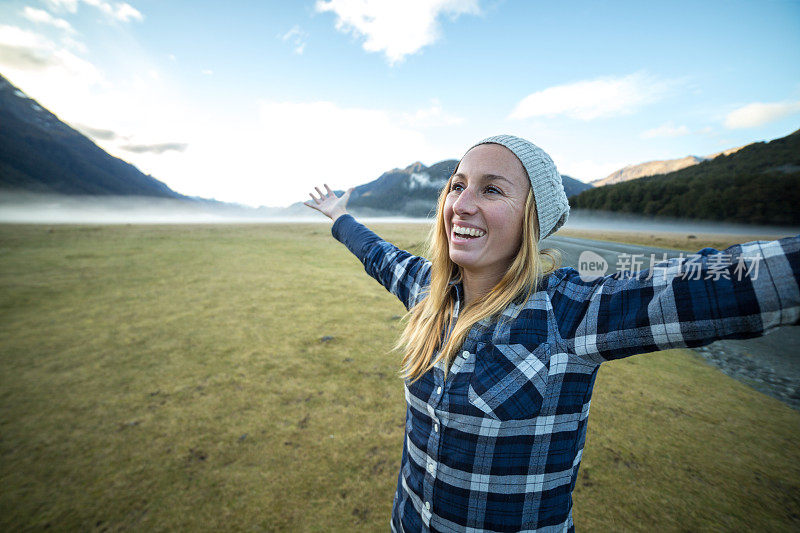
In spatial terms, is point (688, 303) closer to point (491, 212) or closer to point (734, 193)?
point (491, 212)

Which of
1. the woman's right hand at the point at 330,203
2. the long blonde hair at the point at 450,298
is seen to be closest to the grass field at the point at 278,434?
the long blonde hair at the point at 450,298

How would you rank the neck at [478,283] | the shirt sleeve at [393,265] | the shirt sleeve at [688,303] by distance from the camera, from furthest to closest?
the shirt sleeve at [393,265], the neck at [478,283], the shirt sleeve at [688,303]

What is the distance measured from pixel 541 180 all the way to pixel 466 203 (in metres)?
0.35

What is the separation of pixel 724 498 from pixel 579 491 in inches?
46.1

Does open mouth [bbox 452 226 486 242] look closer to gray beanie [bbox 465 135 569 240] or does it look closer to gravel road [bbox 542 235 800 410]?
gray beanie [bbox 465 135 569 240]

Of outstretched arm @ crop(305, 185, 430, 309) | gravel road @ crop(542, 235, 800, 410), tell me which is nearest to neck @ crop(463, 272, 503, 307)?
outstretched arm @ crop(305, 185, 430, 309)

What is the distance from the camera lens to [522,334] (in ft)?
4.05

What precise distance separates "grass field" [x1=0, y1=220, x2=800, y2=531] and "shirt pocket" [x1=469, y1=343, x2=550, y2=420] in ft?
6.57

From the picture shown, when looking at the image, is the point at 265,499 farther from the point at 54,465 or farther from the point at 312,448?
the point at 54,465

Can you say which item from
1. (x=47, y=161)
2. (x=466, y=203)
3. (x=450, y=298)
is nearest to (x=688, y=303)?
(x=466, y=203)

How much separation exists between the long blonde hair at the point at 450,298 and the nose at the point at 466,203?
0.24m

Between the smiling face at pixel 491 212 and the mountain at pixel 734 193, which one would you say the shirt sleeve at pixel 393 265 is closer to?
the smiling face at pixel 491 212

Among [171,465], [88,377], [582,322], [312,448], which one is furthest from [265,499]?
[88,377]

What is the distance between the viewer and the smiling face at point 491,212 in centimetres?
142
